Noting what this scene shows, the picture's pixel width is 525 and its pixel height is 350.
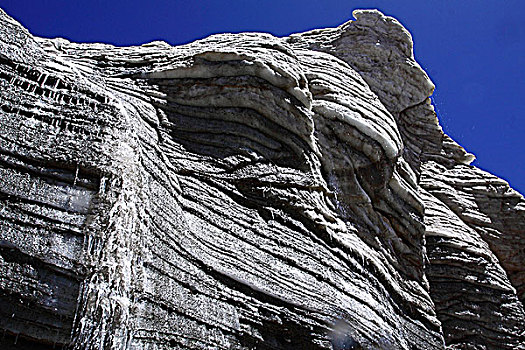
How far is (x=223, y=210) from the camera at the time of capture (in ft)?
19.7

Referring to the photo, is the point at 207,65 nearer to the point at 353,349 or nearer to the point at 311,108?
the point at 311,108

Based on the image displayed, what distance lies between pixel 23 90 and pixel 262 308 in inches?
128

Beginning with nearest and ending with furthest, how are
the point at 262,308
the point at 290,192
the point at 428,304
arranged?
1. the point at 262,308
2. the point at 290,192
3. the point at 428,304

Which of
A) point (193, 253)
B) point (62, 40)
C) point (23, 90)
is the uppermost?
point (62, 40)

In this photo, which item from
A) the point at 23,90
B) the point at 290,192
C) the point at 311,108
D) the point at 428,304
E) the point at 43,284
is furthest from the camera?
the point at 428,304

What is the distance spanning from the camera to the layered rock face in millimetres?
4090

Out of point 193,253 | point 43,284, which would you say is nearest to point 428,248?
point 193,253

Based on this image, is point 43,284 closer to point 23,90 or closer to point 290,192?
point 23,90

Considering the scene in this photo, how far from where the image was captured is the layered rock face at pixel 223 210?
4.09m

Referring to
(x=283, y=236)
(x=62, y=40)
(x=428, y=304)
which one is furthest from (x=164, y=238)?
(x=428, y=304)

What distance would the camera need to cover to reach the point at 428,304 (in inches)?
318

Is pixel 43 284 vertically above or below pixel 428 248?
below

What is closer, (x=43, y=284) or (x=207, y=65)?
(x=43, y=284)

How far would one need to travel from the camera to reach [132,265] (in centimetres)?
434
